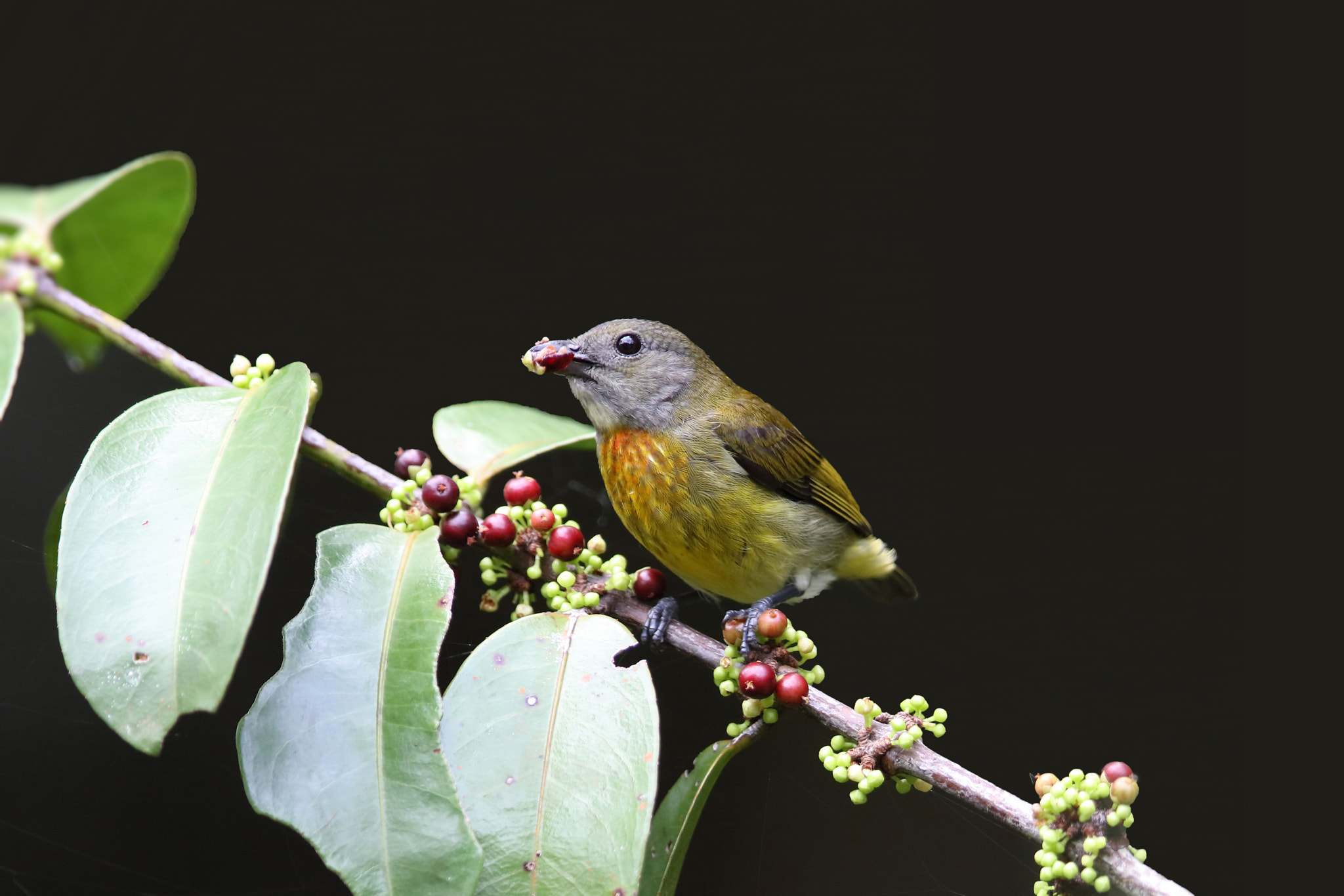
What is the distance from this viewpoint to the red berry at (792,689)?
1184 mm

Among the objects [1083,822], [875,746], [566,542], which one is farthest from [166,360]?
[1083,822]

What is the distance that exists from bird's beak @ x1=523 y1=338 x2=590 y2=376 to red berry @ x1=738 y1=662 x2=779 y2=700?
65 cm

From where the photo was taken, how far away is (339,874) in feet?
3.14

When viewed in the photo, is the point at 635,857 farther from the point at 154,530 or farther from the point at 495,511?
the point at 154,530

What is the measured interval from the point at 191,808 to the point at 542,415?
772mm

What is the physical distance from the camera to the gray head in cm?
174

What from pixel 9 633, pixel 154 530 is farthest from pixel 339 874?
pixel 9 633

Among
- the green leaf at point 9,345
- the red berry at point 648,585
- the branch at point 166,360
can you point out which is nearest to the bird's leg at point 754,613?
the red berry at point 648,585

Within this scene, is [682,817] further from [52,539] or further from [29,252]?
[29,252]

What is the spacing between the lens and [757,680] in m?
1.18

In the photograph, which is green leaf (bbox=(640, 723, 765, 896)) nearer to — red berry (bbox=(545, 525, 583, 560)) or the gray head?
red berry (bbox=(545, 525, 583, 560))

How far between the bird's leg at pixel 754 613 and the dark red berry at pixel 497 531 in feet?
1.04

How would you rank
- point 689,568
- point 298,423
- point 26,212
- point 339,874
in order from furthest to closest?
1. point 689,568
2. point 26,212
3. point 298,423
4. point 339,874

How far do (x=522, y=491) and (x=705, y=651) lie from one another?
32 centimetres
